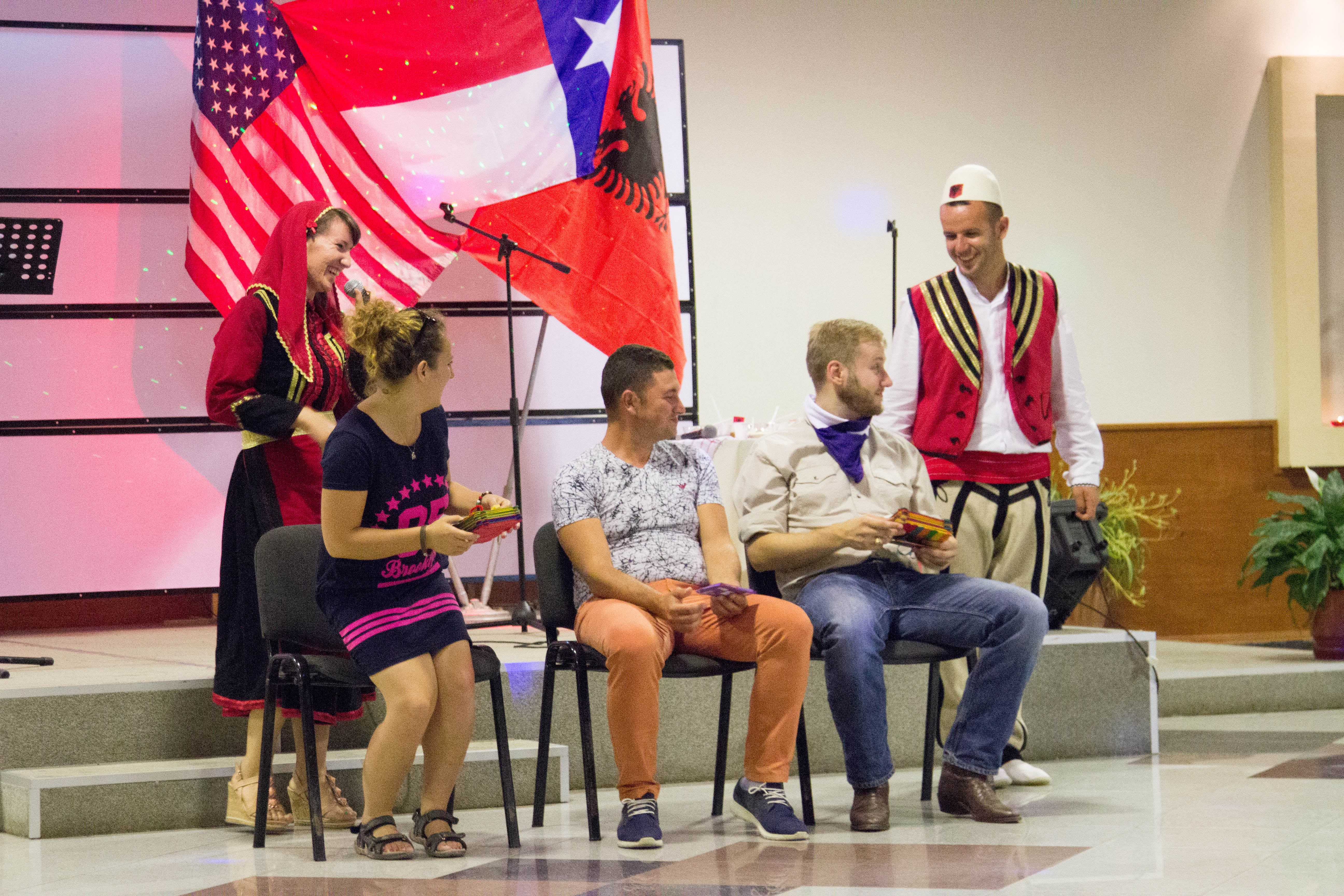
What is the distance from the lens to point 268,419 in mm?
3605

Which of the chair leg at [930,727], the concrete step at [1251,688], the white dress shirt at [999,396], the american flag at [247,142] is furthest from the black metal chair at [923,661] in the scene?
the american flag at [247,142]

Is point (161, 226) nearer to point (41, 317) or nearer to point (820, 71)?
point (41, 317)

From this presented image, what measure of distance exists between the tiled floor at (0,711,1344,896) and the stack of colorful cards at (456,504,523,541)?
714 millimetres

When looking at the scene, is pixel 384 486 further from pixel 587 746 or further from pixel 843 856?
pixel 843 856

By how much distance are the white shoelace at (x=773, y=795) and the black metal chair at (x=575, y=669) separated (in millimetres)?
171

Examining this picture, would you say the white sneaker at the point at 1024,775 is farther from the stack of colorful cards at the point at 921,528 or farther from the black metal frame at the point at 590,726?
the stack of colorful cards at the point at 921,528

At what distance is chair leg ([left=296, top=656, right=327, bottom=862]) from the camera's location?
10.7 feet

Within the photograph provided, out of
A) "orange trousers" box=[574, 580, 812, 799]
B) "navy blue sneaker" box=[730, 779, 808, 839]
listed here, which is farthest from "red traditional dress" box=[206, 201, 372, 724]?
"navy blue sneaker" box=[730, 779, 808, 839]

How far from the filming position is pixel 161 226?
593 centimetres

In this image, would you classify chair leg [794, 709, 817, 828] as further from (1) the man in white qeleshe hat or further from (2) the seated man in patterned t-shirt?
(1) the man in white qeleshe hat

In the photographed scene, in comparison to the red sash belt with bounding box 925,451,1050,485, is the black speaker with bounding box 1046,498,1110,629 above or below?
below

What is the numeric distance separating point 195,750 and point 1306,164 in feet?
18.9

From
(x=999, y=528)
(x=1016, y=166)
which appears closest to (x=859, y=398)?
(x=999, y=528)

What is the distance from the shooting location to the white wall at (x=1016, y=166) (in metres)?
6.64
